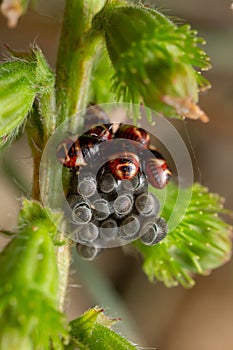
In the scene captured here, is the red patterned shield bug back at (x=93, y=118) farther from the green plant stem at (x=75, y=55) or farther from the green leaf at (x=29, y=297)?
the green leaf at (x=29, y=297)

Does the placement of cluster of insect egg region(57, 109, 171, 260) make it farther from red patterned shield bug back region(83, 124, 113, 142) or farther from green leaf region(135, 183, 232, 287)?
green leaf region(135, 183, 232, 287)

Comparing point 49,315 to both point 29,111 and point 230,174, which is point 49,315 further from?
point 230,174

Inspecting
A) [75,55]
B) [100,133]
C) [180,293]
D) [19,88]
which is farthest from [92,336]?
[180,293]

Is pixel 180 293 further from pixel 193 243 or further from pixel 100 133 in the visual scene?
pixel 100 133

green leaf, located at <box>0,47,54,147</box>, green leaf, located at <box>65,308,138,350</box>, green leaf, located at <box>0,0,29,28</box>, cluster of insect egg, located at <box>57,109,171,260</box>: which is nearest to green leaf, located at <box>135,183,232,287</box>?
cluster of insect egg, located at <box>57,109,171,260</box>

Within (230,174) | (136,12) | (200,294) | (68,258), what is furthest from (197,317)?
(136,12)

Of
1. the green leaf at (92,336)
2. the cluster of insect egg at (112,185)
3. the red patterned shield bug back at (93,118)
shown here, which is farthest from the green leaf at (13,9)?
the green leaf at (92,336)
